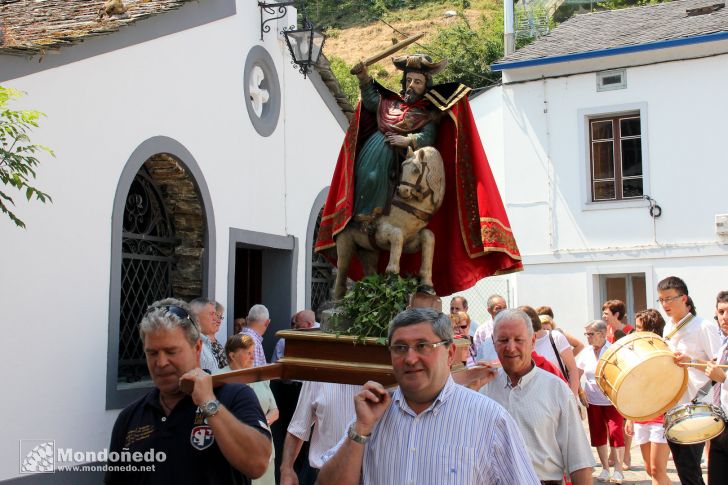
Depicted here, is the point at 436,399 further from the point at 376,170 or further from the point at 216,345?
the point at 216,345

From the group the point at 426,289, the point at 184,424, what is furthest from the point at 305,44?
the point at 184,424

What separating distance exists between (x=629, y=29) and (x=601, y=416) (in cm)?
1008

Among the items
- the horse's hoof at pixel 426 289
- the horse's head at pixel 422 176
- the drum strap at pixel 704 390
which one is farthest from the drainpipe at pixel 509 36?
the horse's hoof at pixel 426 289

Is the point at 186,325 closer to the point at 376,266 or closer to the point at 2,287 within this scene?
the point at 376,266

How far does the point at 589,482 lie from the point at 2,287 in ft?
14.9

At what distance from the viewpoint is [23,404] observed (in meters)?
7.07

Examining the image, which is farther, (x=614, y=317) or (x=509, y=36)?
(x=509, y=36)

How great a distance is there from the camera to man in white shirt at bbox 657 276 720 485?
7.16 meters

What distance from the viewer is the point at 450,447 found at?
3146 mm

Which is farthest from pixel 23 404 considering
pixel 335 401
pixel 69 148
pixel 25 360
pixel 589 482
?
pixel 589 482

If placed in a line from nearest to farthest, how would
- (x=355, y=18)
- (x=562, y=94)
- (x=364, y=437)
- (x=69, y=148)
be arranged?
(x=364, y=437), (x=69, y=148), (x=562, y=94), (x=355, y=18)

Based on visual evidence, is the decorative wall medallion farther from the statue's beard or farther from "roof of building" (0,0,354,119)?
the statue's beard

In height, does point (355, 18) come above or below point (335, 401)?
above

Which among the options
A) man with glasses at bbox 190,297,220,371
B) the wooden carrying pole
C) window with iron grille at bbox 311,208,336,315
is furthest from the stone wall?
the wooden carrying pole
